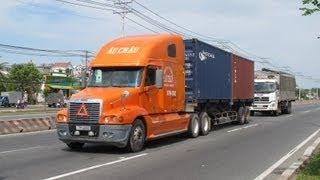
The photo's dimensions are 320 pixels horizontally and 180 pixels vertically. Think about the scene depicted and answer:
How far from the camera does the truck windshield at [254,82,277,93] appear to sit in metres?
41.7

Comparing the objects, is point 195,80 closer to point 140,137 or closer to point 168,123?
point 168,123

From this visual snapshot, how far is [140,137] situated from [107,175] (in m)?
4.82

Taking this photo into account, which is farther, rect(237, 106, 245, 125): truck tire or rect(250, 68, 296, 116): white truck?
rect(250, 68, 296, 116): white truck

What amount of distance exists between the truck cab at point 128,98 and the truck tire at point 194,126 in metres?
1.67

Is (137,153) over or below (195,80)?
below

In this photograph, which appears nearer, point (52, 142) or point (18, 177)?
point (18, 177)

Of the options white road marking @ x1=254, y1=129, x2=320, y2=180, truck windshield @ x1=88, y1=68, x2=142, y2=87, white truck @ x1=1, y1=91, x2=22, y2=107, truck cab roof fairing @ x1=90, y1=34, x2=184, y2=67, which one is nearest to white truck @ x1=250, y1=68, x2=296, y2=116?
white road marking @ x1=254, y1=129, x2=320, y2=180

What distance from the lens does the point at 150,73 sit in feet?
57.1

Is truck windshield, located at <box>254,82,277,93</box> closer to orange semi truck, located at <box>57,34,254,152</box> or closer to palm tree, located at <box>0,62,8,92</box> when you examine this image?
orange semi truck, located at <box>57,34,254,152</box>

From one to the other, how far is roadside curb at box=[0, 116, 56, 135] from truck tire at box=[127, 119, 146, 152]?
30.1ft

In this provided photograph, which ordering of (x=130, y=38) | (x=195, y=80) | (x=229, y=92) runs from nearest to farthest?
1. (x=130, y=38)
2. (x=195, y=80)
3. (x=229, y=92)

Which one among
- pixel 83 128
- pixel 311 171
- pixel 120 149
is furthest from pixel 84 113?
pixel 311 171

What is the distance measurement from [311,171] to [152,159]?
444 cm

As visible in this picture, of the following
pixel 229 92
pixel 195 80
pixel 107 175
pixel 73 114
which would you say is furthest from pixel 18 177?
pixel 229 92
